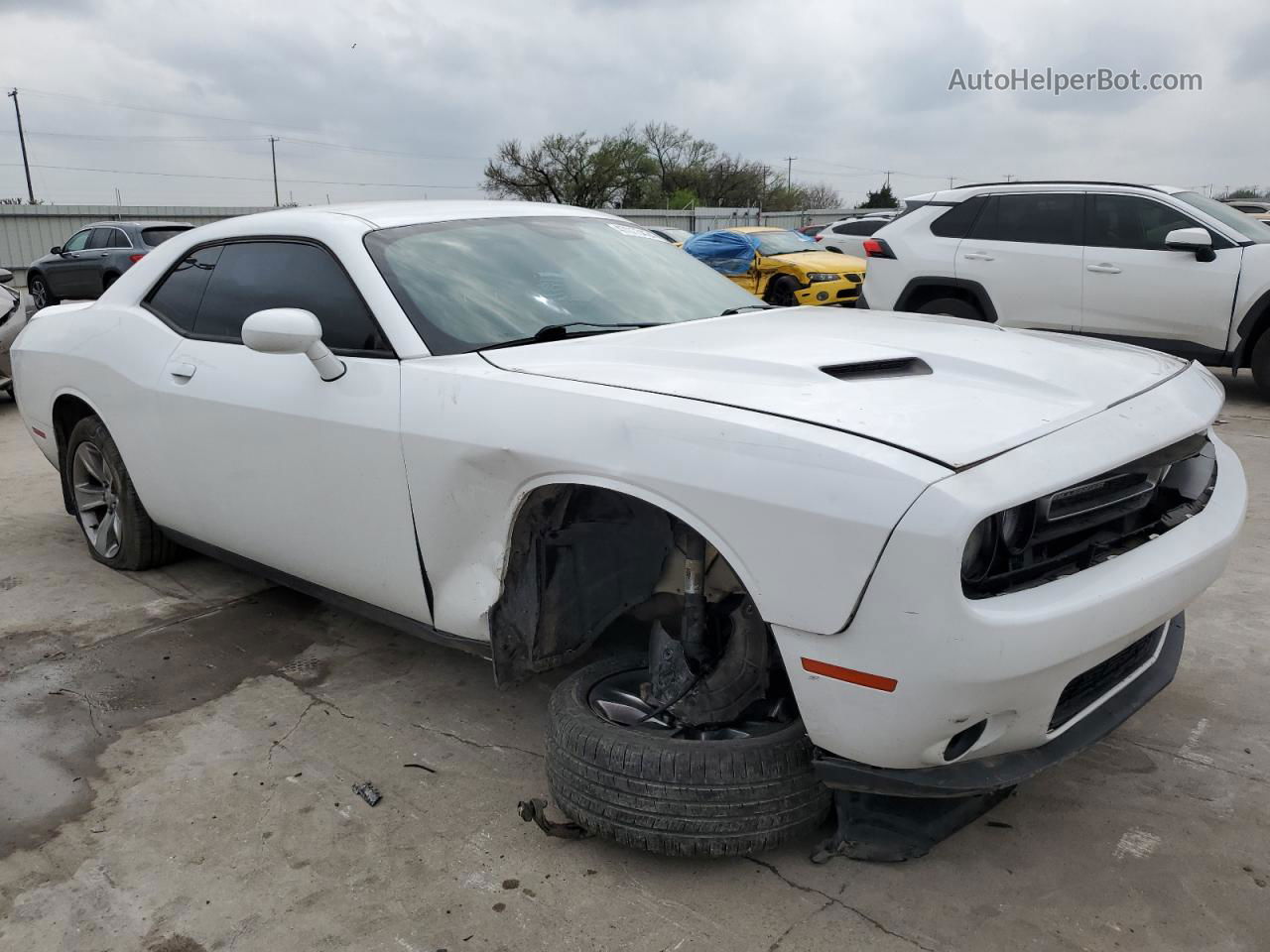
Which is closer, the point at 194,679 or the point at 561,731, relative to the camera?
the point at 561,731

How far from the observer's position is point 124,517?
4195 millimetres

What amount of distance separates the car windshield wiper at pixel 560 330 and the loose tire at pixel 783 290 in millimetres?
9756

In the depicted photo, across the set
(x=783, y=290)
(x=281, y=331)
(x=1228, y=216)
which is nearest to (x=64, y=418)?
(x=281, y=331)

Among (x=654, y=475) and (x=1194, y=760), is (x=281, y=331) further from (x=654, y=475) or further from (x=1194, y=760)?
(x=1194, y=760)

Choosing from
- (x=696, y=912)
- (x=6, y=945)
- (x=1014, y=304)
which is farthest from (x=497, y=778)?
(x=1014, y=304)

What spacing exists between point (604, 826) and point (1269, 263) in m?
6.80

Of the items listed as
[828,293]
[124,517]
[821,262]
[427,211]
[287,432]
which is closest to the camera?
[287,432]

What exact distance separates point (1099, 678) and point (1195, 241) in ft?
19.3

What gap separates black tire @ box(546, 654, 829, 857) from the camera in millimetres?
2229

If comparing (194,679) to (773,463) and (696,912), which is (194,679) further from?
(773,463)

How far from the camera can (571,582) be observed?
2.68 metres

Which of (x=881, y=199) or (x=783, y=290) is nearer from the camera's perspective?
(x=783, y=290)

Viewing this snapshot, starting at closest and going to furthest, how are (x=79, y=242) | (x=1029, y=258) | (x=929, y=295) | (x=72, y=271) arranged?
(x=1029, y=258) → (x=929, y=295) → (x=72, y=271) → (x=79, y=242)

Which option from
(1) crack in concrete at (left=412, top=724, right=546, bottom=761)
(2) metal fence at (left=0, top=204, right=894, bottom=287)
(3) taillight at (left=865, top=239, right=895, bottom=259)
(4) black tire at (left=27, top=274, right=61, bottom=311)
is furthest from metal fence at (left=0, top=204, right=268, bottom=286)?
(1) crack in concrete at (left=412, top=724, right=546, bottom=761)
